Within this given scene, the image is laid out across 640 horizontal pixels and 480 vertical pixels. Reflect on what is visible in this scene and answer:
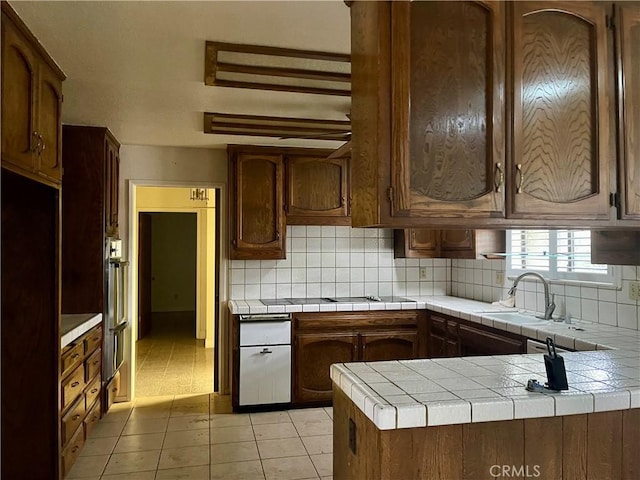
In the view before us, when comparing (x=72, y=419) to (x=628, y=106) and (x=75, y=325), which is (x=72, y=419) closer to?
(x=75, y=325)

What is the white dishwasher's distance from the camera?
12.5ft

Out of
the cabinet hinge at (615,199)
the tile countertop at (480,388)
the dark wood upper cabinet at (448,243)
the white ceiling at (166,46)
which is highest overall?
the white ceiling at (166,46)

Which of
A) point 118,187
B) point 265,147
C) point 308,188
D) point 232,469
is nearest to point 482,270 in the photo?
point 308,188

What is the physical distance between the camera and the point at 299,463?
2949 millimetres

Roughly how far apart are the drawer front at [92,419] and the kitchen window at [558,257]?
3193mm

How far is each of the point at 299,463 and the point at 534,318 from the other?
1848 millimetres

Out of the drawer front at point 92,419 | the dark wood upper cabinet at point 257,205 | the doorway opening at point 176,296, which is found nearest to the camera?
the drawer front at point 92,419

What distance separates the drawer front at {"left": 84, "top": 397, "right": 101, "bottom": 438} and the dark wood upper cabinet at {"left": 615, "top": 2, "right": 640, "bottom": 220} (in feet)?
11.1

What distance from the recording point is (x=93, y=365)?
3348 millimetres

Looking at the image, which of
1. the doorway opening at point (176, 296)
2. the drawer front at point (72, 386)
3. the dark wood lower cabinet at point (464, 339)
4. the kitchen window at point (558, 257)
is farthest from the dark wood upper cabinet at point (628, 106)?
the doorway opening at point (176, 296)

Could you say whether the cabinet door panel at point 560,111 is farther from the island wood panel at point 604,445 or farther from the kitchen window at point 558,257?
the kitchen window at point 558,257

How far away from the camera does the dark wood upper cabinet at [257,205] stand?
4098 mm

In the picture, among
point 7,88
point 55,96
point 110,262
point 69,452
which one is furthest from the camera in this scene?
point 110,262

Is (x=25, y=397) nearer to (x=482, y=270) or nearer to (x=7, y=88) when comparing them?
(x=7, y=88)
